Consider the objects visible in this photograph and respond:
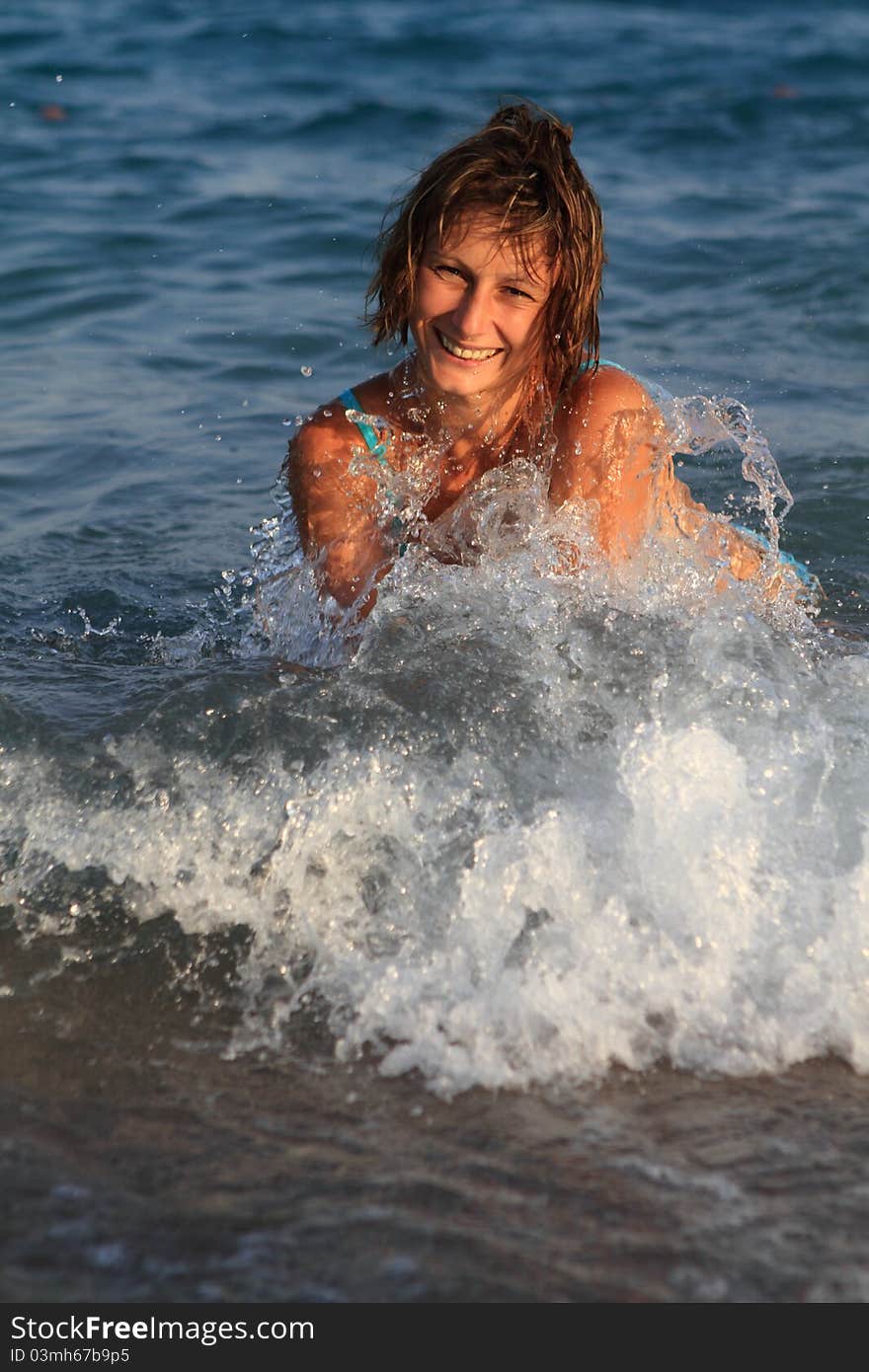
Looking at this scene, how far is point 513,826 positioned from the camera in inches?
115

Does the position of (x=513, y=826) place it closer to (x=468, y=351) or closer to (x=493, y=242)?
(x=468, y=351)

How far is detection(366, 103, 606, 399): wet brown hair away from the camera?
132 inches

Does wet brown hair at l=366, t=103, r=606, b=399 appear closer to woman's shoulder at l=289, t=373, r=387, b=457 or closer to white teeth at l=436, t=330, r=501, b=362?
white teeth at l=436, t=330, r=501, b=362

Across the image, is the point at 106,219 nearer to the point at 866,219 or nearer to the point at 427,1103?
the point at 866,219

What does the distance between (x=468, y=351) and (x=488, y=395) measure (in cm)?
21

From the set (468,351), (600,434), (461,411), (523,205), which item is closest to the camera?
(523,205)

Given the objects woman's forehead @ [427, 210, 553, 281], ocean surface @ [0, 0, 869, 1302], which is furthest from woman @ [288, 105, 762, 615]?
ocean surface @ [0, 0, 869, 1302]

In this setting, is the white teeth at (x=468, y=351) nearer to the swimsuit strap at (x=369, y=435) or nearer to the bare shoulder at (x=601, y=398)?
the bare shoulder at (x=601, y=398)

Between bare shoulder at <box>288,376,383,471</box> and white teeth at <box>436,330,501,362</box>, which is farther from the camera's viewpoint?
bare shoulder at <box>288,376,383,471</box>

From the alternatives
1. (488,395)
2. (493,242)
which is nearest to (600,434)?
(488,395)

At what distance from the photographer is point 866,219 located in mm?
8141

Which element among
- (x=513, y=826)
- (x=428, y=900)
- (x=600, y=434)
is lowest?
(x=428, y=900)

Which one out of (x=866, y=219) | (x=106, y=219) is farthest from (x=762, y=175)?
(x=106, y=219)

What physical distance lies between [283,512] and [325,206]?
5.19 m
